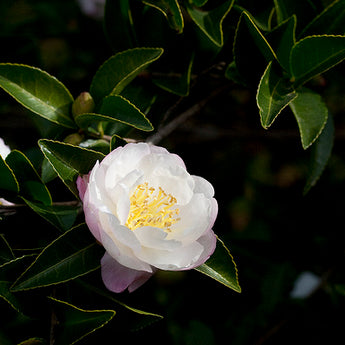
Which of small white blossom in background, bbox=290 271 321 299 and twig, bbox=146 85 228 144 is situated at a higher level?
twig, bbox=146 85 228 144

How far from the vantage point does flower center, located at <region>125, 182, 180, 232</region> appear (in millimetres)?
978

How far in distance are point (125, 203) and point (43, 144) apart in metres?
0.17

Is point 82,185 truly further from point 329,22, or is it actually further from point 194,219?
point 329,22

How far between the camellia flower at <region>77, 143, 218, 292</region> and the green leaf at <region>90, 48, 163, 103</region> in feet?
0.61

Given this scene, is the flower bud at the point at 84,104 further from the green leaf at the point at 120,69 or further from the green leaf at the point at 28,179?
the green leaf at the point at 28,179

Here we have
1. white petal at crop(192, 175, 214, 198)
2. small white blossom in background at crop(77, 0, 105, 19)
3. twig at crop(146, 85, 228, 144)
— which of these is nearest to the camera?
white petal at crop(192, 175, 214, 198)

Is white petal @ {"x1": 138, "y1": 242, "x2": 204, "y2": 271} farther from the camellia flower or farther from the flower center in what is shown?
the flower center

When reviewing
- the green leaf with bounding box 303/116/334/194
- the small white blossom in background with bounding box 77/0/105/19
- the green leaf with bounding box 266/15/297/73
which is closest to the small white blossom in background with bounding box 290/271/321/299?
the green leaf with bounding box 303/116/334/194

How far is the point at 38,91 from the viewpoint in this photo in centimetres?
103

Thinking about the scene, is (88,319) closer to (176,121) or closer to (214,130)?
(176,121)

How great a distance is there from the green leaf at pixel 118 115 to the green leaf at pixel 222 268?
24 centimetres

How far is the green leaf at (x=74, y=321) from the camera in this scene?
0.89 metres

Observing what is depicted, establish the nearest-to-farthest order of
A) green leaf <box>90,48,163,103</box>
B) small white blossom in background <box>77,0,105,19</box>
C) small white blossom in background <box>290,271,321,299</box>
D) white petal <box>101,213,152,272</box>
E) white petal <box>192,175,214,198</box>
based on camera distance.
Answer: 1. white petal <box>101,213,152,272</box>
2. white petal <box>192,175,214,198</box>
3. green leaf <box>90,48,163,103</box>
4. small white blossom in background <box>290,271,321,299</box>
5. small white blossom in background <box>77,0,105,19</box>

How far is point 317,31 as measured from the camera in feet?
3.62
